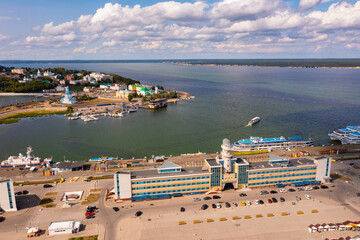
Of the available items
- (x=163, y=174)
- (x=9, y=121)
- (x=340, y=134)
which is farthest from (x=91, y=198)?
(x=9, y=121)

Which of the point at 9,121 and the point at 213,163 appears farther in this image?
the point at 9,121

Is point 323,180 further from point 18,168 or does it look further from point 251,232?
point 18,168

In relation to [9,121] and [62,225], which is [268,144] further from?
[9,121]

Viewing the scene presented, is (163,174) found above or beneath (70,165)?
above

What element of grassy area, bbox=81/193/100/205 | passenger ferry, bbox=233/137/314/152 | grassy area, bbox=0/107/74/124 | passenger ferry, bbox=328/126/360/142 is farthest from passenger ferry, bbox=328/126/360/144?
grassy area, bbox=0/107/74/124

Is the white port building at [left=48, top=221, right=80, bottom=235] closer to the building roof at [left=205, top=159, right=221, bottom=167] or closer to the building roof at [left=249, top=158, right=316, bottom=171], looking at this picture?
the building roof at [left=205, top=159, right=221, bottom=167]

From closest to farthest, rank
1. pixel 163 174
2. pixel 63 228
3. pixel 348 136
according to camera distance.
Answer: pixel 63 228
pixel 163 174
pixel 348 136

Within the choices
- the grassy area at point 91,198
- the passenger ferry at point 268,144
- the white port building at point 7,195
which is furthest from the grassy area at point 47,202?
the passenger ferry at point 268,144

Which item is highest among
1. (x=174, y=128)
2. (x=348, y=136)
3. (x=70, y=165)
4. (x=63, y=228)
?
(x=348, y=136)

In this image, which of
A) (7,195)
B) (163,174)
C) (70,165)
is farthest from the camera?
(70,165)
